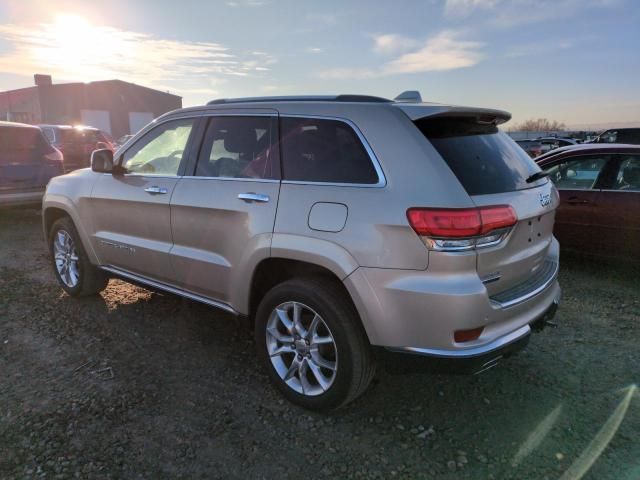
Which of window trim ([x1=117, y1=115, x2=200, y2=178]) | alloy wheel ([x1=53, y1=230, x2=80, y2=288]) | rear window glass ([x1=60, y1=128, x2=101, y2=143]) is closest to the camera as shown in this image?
window trim ([x1=117, y1=115, x2=200, y2=178])

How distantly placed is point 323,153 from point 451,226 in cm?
91

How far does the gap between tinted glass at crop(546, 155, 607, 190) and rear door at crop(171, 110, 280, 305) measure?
3.92 m

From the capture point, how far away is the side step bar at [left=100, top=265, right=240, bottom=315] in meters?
3.32

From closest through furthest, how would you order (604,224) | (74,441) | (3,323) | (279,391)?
1. (74,441)
2. (279,391)
3. (3,323)
4. (604,224)

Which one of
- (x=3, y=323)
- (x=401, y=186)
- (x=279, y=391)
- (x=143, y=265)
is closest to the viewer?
(x=401, y=186)

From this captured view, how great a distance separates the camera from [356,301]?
99.6 inches

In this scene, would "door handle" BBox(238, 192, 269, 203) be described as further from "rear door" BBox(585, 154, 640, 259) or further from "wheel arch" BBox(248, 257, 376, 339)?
"rear door" BBox(585, 154, 640, 259)

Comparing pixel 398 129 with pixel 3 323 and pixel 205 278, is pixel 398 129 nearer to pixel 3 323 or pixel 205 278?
pixel 205 278

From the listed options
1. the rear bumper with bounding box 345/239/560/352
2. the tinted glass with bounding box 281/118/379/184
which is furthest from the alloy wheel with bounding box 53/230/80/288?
the rear bumper with bounding box 345/239/560/352

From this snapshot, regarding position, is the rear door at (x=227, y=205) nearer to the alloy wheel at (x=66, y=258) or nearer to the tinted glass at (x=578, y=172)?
the alloy wheel at (x=66, y=258)

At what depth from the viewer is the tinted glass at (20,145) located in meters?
8.05

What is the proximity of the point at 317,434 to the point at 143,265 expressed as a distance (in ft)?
6.61

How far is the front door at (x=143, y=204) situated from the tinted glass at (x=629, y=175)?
4.56 metres

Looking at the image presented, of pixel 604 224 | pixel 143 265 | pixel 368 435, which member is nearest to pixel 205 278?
pixel 143 265
